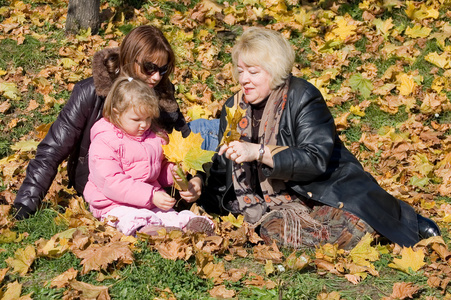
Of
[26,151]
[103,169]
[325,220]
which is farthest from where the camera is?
[26,151]

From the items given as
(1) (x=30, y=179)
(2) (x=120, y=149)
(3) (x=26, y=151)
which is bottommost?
(3) (x=26, y=151)

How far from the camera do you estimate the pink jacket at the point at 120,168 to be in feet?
12.2

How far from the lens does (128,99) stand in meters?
3.67

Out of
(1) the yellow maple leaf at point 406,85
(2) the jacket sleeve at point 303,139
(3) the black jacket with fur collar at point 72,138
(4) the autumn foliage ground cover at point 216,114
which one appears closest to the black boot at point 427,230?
(4) the autumn foliage ground cover at point 216,114

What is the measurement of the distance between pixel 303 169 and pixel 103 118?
145 centimetres

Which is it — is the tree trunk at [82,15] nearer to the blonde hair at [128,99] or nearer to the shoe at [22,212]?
the blonde hair at [128,99]

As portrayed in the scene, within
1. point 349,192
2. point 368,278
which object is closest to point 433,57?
point 349,192

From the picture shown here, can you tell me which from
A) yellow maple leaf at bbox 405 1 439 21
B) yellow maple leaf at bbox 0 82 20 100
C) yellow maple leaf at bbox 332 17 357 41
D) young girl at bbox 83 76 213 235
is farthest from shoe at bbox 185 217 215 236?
yellow maple leaf at bbox 405 1 439 21

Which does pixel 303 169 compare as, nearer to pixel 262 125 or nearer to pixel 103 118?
pixel 262 125

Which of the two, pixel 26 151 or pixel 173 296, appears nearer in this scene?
pixel 173 296

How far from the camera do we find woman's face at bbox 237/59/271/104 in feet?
13.0

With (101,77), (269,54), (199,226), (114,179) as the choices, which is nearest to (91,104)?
(101,77)

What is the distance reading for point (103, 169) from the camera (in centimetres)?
370

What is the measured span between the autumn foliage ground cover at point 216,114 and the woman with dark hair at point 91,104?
235mm
